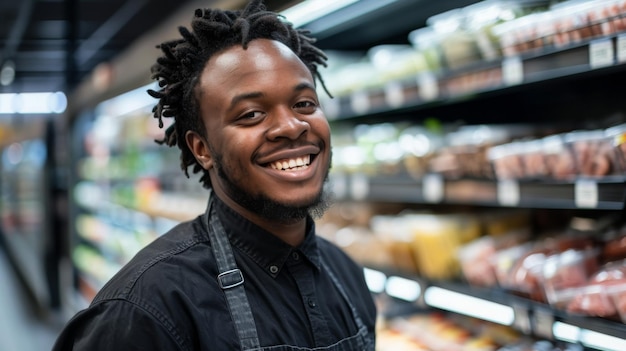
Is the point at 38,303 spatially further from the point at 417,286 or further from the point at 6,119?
the point at 6,119

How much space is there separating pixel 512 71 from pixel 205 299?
122 cm

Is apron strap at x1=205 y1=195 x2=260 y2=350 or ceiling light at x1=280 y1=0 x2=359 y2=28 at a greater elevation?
ceiling light at x1=280 y1=0 x2=359 y2=28

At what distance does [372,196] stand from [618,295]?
1.13m

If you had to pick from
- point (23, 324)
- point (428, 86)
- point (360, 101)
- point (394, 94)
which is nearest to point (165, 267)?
point (428, 86)

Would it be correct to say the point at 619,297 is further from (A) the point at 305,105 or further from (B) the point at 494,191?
(A) the point at 305,105

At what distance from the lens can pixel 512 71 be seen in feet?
6.13

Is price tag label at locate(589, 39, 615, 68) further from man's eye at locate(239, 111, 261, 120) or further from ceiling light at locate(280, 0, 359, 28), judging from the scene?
man's eye at locate(239, 111, 261, 120)

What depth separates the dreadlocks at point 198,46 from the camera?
133cm

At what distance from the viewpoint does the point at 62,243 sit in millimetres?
6801

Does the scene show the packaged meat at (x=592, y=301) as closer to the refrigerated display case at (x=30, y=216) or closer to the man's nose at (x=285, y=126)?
the man's nose at (x=285, y=126)

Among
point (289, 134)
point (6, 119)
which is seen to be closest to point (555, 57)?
point (289, 134)

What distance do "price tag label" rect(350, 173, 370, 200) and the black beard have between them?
125 cm

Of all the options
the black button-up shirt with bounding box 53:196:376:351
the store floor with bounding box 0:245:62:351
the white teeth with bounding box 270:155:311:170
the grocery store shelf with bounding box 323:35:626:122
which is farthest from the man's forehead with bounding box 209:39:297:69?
the store floor with bounding box 0:245:62:351

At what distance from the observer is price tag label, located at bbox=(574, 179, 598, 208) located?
1634 mm
